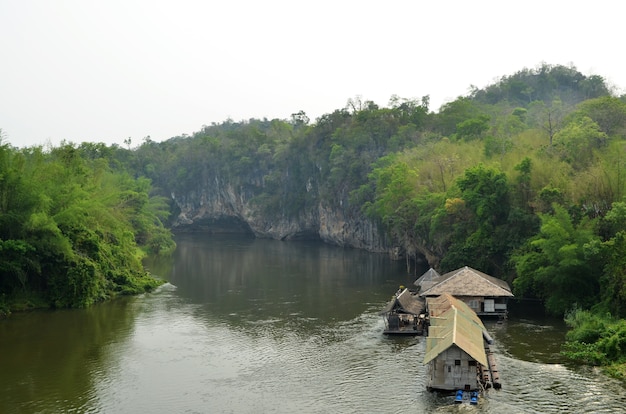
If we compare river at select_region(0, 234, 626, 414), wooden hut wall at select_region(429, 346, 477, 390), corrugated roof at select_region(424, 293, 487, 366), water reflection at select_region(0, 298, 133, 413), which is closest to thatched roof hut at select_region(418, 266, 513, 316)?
river at select_region(0, 234, 626, 414)

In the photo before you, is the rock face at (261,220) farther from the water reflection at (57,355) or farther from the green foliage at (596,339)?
the green foliage at (596,339)

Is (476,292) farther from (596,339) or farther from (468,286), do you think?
(596,339)

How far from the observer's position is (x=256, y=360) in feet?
83.4

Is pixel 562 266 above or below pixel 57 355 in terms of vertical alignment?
above

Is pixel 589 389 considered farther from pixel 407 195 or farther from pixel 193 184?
pixel 193 184

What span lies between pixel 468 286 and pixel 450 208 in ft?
33.8

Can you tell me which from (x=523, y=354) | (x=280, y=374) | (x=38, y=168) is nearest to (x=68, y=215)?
(x=38, y=168)

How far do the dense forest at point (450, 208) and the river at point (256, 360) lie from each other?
83.1 inches

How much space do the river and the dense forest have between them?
2.11 m

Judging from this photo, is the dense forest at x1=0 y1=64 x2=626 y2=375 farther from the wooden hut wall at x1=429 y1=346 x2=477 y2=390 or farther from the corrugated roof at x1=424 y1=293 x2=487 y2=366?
the wooden hut wall at x1=429 y1=346 x2=477 y2=390

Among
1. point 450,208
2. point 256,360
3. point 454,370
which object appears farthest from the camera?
point 450,208

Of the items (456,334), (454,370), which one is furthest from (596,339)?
(454,370)

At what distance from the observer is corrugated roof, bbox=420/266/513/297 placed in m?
31.0

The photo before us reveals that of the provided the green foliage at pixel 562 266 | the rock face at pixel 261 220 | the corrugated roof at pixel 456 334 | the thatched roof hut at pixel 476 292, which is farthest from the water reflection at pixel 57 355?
the rock face at pixel 261 220
